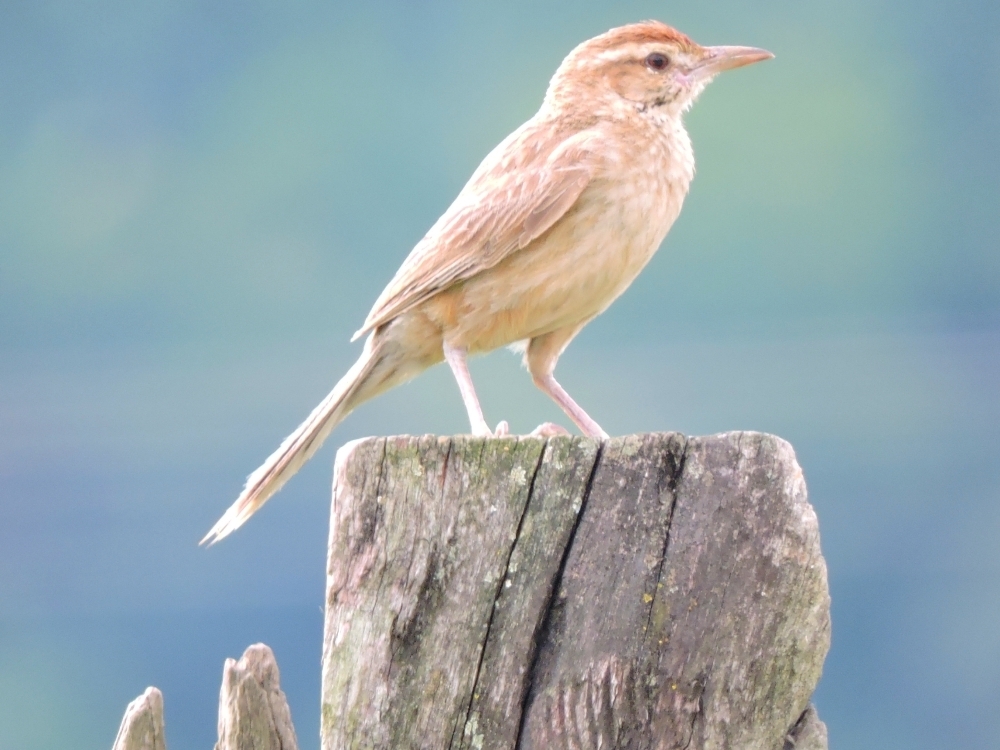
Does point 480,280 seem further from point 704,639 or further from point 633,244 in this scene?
point 704,639

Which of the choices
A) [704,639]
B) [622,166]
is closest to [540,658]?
[704,639]

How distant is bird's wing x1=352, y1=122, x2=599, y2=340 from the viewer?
4.42 m

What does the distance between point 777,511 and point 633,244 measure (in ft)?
6.51

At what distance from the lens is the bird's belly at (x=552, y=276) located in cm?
441

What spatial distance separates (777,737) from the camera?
2648 mm

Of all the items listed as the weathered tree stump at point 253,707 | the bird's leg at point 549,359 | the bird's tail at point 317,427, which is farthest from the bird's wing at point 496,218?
the weathered tree stump at point 253,707

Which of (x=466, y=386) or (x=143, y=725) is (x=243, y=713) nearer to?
(x=143, y=725)

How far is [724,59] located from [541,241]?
4.40ft

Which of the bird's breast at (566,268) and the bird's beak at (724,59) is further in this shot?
the bird's beak at (724,59)

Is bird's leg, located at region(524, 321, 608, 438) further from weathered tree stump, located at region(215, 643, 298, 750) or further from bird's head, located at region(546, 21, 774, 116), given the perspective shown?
weathered tree stump, located at region(215, 643, 298, 750)

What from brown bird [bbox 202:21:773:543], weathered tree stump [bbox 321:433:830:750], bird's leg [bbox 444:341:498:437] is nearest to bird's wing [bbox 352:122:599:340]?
brown bird [bbox 202:21:773:543]

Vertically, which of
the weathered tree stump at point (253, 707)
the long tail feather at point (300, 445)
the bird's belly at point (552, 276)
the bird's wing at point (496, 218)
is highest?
the bird's wing at point (496, 218)

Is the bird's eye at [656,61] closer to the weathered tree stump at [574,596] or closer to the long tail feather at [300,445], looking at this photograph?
the long tail feather at [300,445]

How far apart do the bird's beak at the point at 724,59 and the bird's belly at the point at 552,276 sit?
3.05 ft
